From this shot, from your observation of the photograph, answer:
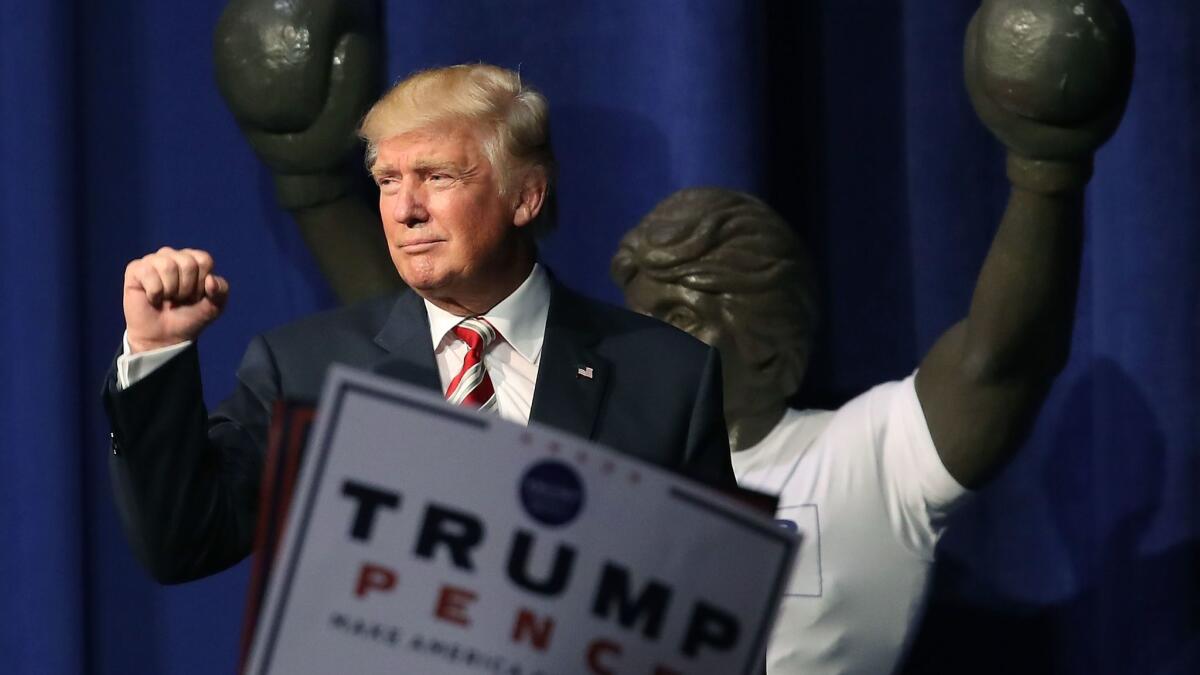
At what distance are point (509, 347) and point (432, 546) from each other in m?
0.43

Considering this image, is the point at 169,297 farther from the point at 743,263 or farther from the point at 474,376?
the point at 743,263

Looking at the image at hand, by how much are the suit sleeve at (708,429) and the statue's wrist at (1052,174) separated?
43 cm

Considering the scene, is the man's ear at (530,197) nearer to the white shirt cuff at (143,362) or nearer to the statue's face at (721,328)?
the white shirt cuff at (143,362)

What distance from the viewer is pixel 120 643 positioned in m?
2.02

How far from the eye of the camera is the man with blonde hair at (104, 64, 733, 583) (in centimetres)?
121

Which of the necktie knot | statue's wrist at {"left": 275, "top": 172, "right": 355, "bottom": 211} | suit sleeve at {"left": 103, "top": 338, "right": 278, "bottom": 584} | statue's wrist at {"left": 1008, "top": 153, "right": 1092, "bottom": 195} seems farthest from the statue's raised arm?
suit sleeve at {"left": 103, "top": 338, "right": 278, "bottom": 584}

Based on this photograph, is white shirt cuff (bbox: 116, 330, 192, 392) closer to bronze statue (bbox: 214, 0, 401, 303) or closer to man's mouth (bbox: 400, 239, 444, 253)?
man's mouth (bbox: 400, 239, 444, 253)

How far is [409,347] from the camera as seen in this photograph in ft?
4.02

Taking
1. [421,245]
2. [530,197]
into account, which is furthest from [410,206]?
[530,197]

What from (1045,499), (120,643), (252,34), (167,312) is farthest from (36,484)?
(1045,499)

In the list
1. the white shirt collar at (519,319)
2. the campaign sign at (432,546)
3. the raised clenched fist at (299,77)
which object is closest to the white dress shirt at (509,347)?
the white shirt collar at (519,319)

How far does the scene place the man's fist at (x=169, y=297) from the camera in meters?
1.05

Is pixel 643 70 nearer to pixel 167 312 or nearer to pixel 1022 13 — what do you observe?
pixel 1022 13

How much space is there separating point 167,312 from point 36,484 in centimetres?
91
